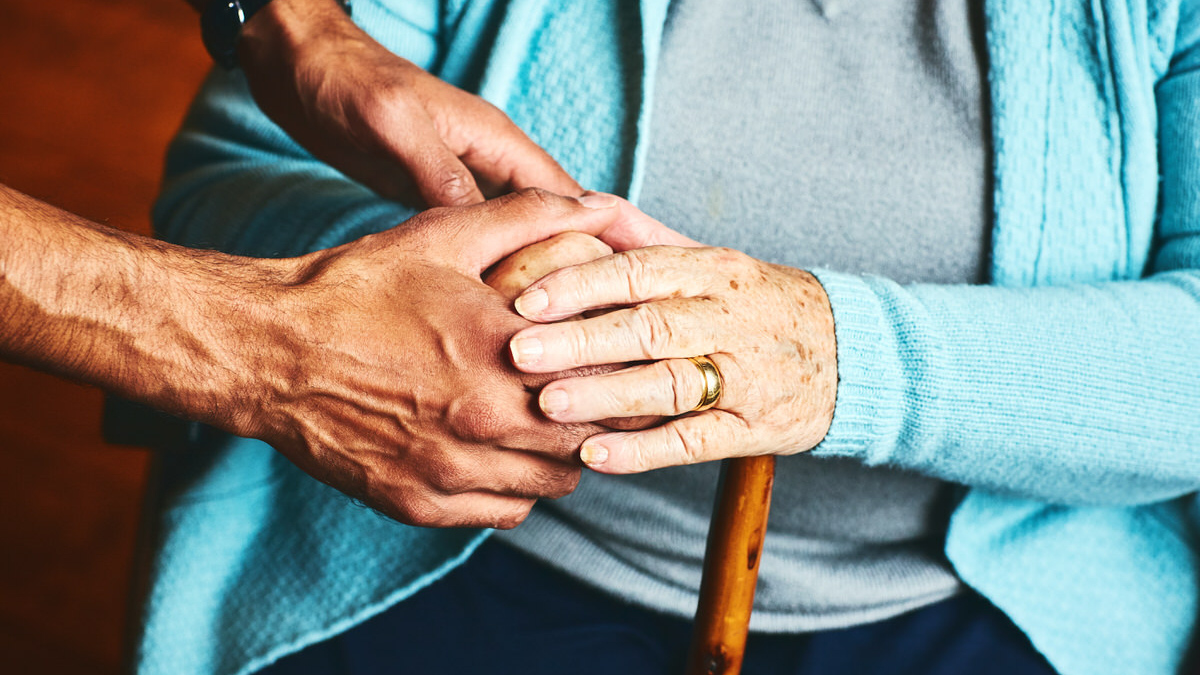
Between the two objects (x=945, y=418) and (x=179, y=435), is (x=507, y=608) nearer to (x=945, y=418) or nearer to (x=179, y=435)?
(x=179, y=435)

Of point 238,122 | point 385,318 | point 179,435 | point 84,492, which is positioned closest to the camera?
point 385,318

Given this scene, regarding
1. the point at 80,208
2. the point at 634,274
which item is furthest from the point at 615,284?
the point at 80,208

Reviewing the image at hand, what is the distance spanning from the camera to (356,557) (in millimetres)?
858

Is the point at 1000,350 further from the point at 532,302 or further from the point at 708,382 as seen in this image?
the point at 532,302

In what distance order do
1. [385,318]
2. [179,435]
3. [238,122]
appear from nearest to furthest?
1. [385,318]
2. [179,435]
3. [238,122]

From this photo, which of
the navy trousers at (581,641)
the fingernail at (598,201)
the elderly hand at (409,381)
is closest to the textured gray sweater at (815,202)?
the navy trousers at (581,641)

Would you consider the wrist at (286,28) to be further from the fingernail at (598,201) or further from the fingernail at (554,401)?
the fingernail at (554,401)

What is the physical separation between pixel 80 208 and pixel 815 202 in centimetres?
103

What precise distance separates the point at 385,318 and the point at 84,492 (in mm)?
1655

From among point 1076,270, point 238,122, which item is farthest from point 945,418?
point 238,122

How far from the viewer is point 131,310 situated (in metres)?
0.56

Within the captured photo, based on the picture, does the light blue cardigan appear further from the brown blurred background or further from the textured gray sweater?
the brown blurred background

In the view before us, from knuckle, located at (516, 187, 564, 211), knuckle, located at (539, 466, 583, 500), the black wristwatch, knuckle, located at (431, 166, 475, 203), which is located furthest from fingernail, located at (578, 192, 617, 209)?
the black wristwatch

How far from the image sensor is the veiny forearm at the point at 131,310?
532mm
